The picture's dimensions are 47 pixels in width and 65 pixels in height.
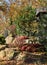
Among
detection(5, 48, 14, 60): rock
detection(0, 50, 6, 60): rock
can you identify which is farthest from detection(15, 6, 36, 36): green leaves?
detection(0, 50, 6, 60): rock

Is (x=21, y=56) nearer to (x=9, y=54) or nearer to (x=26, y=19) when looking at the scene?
(x=9, y=54)

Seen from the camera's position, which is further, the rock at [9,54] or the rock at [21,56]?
the rock at [9,54]

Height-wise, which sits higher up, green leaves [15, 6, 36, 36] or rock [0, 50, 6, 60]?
green leaves [15, 6, 36, 36]

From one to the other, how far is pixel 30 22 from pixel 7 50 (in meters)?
2.21

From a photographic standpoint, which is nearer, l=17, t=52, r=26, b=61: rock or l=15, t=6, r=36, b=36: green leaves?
l=17, t=52, r=26, b=61: rock

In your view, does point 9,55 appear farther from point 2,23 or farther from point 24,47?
point 2,23

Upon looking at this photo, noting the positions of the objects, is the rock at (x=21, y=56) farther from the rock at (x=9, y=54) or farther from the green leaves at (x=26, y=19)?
the green leaves at (x=26, y=19)

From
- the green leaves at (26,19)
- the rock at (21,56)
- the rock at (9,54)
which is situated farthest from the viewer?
the green leaves at (26,19)

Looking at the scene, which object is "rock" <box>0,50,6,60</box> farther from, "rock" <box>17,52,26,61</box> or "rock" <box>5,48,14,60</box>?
"rock" <box>17,52,26,61</box>

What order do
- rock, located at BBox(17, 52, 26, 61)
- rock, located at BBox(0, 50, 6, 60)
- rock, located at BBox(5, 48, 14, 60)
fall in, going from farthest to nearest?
1. rock, located at BBox(0, 50, 6, 60)
2. rock, located at BBox(5, 48, 14, 60)
3. rock, located at BBox(17, 52, 26, 61)

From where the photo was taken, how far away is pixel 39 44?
537 inches

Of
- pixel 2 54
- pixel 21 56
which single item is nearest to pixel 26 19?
pixel 21 56

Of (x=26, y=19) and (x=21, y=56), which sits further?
(x=26, y=19)

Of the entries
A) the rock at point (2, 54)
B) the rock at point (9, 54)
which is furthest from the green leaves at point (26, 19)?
the rock at point (2, 54)
